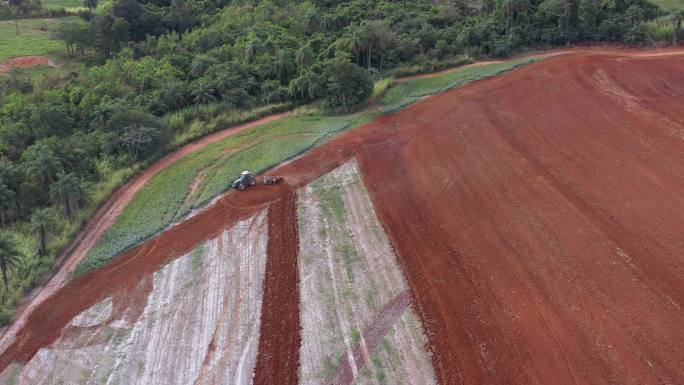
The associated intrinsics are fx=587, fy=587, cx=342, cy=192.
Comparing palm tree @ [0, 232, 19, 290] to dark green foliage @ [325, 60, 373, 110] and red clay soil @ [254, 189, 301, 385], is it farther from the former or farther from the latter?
dark green foliage @ [325, 60, 373, 110]

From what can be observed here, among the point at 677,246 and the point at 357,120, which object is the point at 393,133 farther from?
the point at 677,246

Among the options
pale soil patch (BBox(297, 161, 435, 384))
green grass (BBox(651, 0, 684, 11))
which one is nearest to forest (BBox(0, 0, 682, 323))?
green grass (BBox(651, 0, 684, 11))

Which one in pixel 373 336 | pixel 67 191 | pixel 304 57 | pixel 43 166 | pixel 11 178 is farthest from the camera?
pixel 304 57

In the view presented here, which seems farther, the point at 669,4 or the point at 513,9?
the point at 669,4

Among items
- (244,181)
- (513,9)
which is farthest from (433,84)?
(244,181)

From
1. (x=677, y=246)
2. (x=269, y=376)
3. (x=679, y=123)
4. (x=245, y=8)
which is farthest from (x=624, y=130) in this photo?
(x=245, y=8)

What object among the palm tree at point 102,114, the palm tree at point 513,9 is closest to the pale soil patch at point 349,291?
the palm tree at point 102,114

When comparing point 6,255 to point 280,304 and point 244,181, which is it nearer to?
point 280,304
